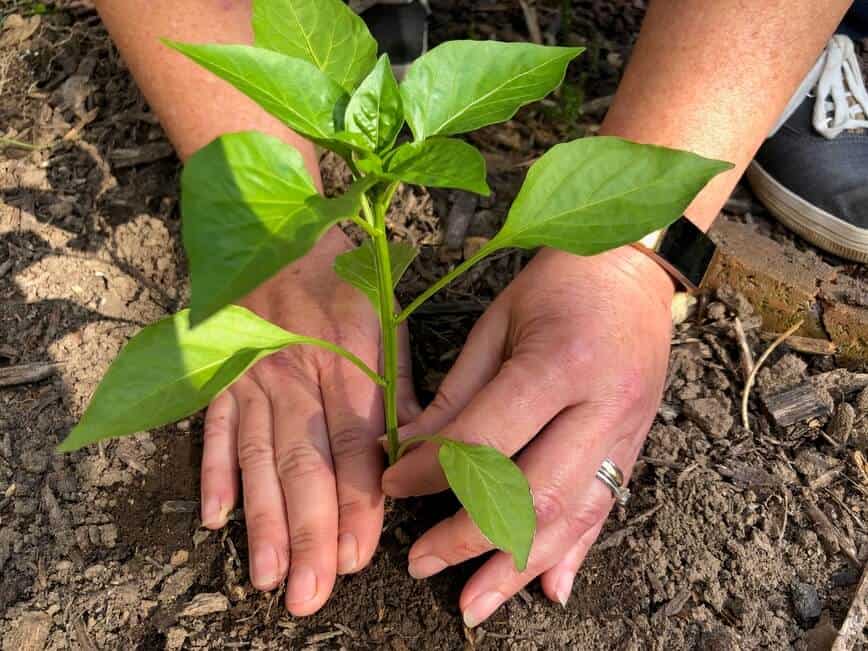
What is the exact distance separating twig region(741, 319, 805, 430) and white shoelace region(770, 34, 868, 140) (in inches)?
22.2

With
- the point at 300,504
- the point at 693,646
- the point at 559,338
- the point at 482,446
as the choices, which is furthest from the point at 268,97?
the point at 693,646

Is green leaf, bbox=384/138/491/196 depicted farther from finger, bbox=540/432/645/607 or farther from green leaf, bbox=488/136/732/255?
finger, bbox=540/432/645/607

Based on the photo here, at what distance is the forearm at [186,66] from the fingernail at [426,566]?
831 millimetres

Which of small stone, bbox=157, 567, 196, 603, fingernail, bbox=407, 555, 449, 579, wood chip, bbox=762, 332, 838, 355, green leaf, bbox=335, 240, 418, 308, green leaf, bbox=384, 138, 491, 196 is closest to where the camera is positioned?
green leaf, bbox=384, 138, 491, 196

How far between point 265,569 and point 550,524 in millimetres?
481

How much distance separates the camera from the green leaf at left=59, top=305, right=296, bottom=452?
93 cm

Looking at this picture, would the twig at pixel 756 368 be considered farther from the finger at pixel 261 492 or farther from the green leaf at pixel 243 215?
the green leaf at pixel 243 215

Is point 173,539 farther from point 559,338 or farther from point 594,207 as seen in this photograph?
point 594,207

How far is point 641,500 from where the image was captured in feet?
4.94

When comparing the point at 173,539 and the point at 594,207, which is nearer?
the point at 594,207

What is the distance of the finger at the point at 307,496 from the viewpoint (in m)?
1.33

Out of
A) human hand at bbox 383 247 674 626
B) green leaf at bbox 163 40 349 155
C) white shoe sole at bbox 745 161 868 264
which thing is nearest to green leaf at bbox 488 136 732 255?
green leaf at bbox 163 40 349 155

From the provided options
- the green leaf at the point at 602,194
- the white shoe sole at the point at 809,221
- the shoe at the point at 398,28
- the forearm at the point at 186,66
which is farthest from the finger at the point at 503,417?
the shoe at the point at 398,28

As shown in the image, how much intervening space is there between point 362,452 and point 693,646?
2.10 feet
